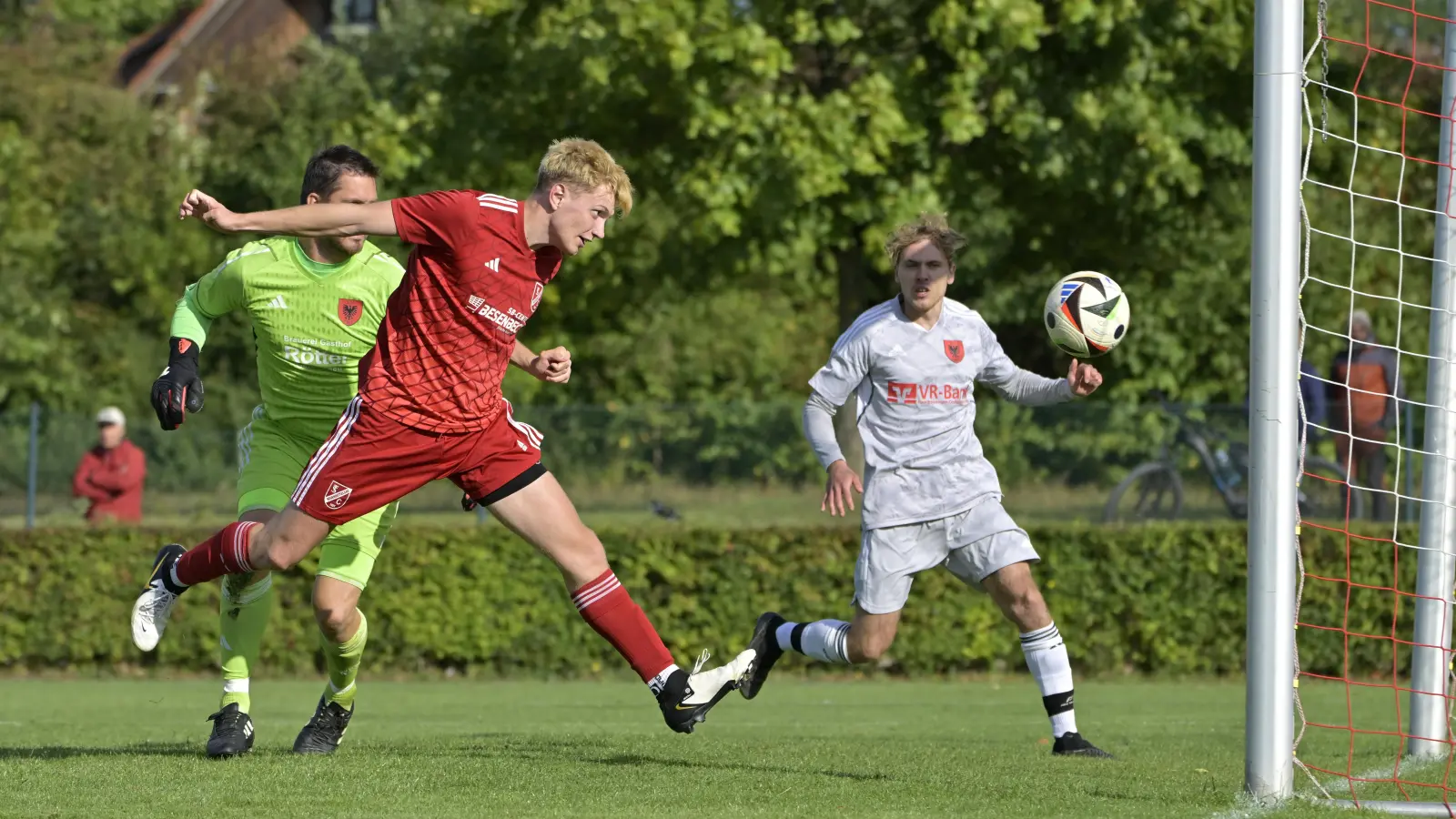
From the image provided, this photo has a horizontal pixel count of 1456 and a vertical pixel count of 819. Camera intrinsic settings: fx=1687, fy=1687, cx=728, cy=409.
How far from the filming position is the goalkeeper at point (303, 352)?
695 centimetres

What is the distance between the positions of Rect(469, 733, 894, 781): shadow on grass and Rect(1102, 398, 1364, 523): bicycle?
8.81 metres

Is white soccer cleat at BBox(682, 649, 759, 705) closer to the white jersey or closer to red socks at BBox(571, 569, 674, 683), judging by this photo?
red socks at BBox(571, 569, 674, 683)

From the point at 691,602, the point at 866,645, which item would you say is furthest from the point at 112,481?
the point at 866,645

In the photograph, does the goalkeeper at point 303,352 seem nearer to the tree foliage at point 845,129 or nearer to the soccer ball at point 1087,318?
the soccer ball at point 1087,318

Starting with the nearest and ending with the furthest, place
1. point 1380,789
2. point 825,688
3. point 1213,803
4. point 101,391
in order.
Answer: point 1213,803 → point 1380,789 → point 825,688 → point 101,391

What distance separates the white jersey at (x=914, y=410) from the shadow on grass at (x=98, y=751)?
308cm

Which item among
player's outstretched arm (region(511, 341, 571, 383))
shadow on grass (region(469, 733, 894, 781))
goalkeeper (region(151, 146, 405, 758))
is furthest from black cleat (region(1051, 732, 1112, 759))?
goalkeeper (region(151, 146, 405, 758))

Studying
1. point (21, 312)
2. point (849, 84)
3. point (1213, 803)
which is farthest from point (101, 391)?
point (1213, 803)

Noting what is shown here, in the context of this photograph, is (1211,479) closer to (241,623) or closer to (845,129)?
(845,129)

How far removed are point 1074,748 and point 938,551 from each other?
104cm

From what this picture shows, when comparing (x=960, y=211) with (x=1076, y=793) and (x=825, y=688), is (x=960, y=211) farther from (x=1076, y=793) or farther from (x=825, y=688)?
(x=1076, y=793)

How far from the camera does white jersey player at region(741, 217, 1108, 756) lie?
750 cm

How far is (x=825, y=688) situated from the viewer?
1419 cm

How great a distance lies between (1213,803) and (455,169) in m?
14.2
